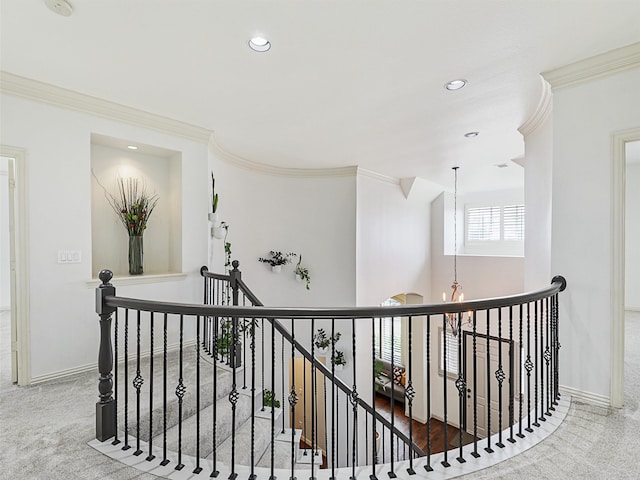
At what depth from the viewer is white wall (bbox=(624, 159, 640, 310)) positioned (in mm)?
4043

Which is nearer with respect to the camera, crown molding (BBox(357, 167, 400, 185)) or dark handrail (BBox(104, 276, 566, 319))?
dark handrail (BBox(104, 276, 566, 319))

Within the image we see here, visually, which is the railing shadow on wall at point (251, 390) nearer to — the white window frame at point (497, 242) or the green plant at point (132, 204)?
the green plant at point (132, 204)

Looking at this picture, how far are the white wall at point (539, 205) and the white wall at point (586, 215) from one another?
242 mm

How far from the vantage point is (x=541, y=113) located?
3.08 meters

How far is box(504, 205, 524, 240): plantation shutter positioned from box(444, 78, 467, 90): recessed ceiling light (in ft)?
17.1

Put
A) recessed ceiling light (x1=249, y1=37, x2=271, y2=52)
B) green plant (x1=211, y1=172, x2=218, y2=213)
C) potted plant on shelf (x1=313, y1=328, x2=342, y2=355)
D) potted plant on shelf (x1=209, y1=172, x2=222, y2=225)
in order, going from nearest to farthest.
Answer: recessed ceiling light (x1=249, y1=37, x2=271, y2=52) → potted plant on shelf (x1=209, y1=172, x2=222, y2=225) → green plant (x1=211, y1=172, x2=218, y2=213) → potted plant on shelf (x1=313, y1=328, x2=342, y2=355)

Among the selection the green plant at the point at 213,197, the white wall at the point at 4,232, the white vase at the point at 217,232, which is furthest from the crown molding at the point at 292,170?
the white wall at the point at 4,232

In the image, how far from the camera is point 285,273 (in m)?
5.70

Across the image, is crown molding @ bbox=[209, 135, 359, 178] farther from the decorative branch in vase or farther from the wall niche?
the decorative branch in vase

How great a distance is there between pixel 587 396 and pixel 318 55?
119 inches

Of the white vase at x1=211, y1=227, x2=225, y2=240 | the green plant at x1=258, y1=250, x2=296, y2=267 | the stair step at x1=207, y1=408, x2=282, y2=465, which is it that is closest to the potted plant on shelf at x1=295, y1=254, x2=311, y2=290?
the green plant at x1=258, y1=250, x2=296, y2=267

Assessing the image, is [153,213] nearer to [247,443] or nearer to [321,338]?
[247,443]

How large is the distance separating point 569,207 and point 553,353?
1080 mm

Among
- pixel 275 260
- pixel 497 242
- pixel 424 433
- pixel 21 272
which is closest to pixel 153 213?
pixel 21 272
